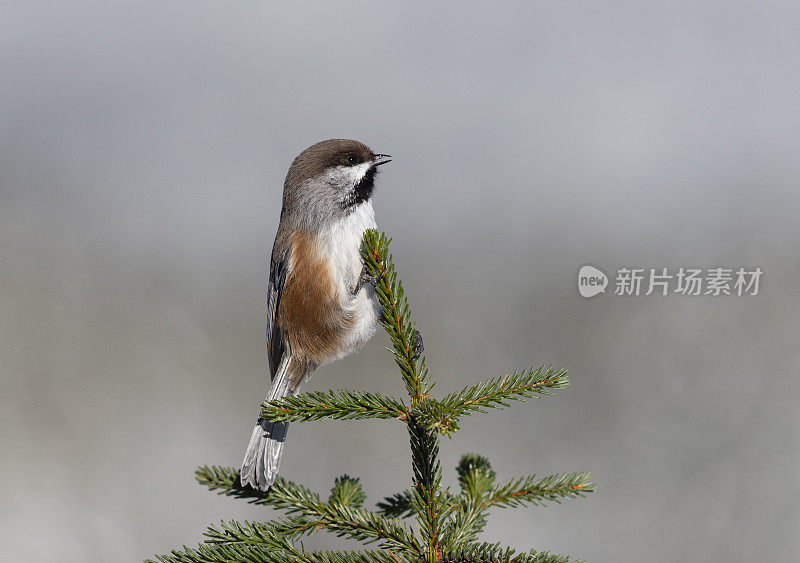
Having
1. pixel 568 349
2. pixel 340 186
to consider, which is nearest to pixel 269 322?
pixel 340 186

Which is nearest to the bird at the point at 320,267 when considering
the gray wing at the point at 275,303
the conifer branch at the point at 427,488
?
the gray wing at the point at 275,303

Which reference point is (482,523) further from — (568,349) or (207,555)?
(568,349)

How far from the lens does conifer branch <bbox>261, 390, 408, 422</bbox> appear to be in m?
2.15

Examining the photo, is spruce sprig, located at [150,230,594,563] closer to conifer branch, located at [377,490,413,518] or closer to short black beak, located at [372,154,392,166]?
conifer branch, located at [377,490,413,518]

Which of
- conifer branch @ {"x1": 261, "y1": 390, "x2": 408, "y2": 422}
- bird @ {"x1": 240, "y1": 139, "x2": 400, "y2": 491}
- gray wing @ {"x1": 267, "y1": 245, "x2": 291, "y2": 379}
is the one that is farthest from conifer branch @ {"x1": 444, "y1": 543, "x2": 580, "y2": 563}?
gray wing @ {"x1": 267, "y1": 245, "x2": 291, "y2": 379}

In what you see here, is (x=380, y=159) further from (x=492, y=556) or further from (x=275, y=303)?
(x=492, y=556)

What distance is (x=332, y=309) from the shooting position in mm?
3557

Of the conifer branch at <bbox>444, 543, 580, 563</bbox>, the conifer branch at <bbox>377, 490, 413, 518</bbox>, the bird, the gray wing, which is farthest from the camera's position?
the gray wing

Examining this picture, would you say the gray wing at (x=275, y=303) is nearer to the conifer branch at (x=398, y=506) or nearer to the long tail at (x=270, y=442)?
the long tail at (x=270, y=442)

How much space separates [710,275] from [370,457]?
17.4 ft

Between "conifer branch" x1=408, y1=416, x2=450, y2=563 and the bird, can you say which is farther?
the bird

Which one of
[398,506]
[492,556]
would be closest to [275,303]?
[398,506]

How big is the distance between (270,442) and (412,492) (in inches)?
42.4

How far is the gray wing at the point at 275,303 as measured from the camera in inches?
148
